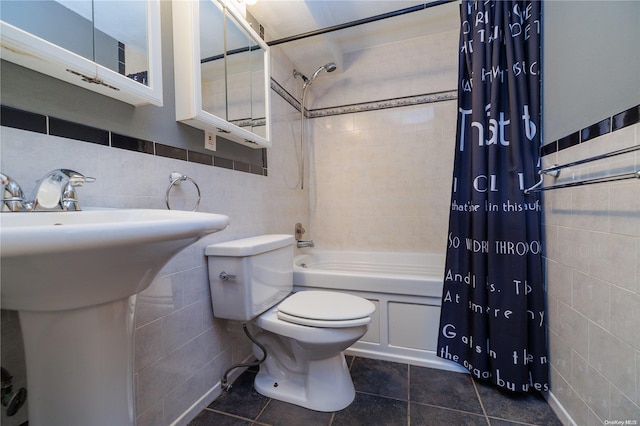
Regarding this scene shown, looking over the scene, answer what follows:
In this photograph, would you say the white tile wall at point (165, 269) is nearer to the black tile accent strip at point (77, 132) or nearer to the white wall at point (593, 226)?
the black tile accent strip at point (77, 132)

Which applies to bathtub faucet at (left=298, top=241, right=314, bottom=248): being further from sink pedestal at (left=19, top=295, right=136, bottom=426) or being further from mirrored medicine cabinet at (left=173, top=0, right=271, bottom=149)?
sink pedestal at (left=19, top=295, right=136, bottom=426)

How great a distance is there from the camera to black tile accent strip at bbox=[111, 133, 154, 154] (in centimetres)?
88

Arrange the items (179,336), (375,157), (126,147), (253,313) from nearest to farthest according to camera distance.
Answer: (126,147)
(179,336)
(253,313)
(375,157)

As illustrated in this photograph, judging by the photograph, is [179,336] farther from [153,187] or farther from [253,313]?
[153,187]

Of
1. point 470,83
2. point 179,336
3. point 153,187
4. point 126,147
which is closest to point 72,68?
point 126,147

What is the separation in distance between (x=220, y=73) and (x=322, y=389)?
62.5 inches

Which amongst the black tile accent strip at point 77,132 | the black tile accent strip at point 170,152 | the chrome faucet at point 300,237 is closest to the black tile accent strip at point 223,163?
the black tile accent strip at point 170,152

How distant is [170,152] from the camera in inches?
42.4

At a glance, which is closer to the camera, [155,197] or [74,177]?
[74,177]

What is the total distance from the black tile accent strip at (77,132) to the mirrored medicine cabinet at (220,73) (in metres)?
0.32

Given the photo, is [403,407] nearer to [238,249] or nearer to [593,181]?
[238,249]

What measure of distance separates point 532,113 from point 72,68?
70.4 inches

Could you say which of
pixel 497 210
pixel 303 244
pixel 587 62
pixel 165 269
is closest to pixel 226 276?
pixel 165 269

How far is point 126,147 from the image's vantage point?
3.01 ft
